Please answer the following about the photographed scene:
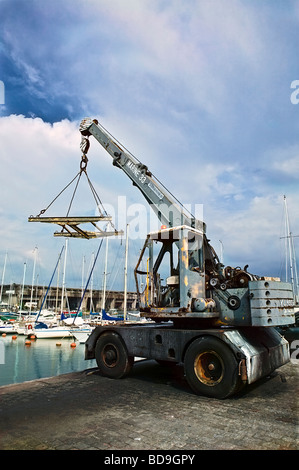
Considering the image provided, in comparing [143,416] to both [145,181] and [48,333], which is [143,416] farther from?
[48,333]

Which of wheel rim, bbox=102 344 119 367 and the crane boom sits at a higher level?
the crane boom

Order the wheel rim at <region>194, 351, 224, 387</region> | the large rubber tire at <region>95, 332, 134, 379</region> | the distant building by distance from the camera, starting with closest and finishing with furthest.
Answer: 1. the wheel rim at <region>194, 351, 224, 387</region>
2. the large rubber tire at <region>95, 332, 134, 379</region>
3. the distant building

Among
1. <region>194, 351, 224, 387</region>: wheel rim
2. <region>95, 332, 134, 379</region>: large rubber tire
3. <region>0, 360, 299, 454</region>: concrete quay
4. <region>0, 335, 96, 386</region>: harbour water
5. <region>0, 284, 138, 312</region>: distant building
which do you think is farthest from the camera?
<region>0, 284, 138, 312</region>: distant building

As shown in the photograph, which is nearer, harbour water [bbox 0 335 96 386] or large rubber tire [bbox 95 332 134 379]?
large rubber tire [bbox 95 332 134 379]

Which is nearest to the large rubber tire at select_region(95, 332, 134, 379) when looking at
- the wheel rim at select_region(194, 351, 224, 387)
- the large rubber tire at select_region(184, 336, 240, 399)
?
the large rubber tire at select_region(184, 336, 240, 399)

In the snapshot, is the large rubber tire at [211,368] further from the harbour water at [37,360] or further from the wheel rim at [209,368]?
the harbour water at [37,360]

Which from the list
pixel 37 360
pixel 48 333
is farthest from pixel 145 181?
pixel 48 333

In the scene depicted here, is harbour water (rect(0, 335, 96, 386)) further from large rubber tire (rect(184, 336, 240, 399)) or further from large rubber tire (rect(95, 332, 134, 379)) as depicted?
large rubber tire (rect(184, 336, 240, 399))

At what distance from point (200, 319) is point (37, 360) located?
20348 mm

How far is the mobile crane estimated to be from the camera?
6.79 meters

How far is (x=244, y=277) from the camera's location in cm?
774

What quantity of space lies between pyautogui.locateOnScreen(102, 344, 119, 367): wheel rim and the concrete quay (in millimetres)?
630

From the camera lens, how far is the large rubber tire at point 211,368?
6484 millimetres
